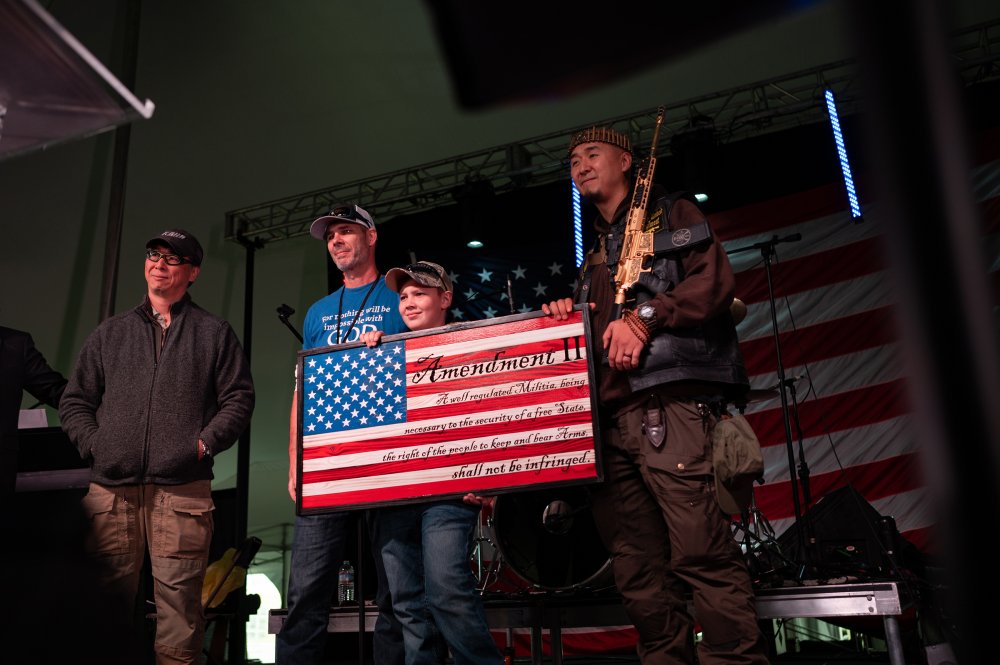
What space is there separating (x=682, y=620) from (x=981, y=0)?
20.4 feet

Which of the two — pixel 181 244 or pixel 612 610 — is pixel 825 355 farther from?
pixel 181 244

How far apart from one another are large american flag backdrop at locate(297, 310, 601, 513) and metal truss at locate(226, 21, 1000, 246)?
12.8 feet

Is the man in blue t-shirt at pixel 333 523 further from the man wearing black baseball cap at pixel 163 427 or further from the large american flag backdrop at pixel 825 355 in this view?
the large american flag backdrop at pixel 825 355

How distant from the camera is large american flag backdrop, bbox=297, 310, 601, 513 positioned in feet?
8.13

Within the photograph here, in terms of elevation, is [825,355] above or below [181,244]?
above

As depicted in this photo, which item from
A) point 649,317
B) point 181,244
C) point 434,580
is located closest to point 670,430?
point 649,317

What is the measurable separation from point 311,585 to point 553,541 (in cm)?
156

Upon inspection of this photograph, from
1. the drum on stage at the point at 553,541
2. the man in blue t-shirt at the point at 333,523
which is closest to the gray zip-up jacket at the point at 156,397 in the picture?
the man in blue t-shirt at the point at 333,523

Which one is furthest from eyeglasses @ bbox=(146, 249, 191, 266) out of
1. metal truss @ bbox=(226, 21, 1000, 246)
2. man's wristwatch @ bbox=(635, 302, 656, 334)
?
metal truss @ bbox=(226, 21, 1000, 246)

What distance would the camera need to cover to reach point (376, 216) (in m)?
8.30

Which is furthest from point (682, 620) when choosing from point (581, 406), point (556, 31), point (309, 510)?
point (556, 31)

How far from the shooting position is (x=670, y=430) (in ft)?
7.81

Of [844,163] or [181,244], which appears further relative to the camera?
[844,163]

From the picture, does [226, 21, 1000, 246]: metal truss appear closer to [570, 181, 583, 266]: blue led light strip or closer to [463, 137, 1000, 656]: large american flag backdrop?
[570, 181, 583, 266]: blue led light strip
